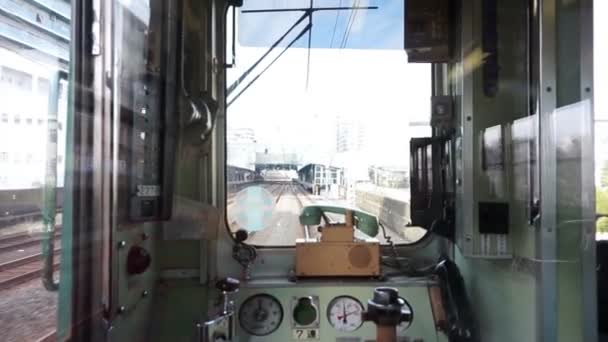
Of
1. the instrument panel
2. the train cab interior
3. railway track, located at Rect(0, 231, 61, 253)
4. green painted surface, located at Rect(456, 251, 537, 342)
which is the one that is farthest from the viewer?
the instrument panel

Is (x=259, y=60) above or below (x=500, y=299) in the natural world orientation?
above

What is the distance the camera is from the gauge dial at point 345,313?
1.99 metres

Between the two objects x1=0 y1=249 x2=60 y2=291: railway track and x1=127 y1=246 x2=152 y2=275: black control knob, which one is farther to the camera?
x1=127 y1=246 x2=152 y2=275: black control knob

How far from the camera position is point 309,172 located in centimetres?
221

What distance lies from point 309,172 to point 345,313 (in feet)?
2.27

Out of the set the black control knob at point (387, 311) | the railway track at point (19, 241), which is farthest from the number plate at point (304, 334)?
the railway track at point (19, 241)

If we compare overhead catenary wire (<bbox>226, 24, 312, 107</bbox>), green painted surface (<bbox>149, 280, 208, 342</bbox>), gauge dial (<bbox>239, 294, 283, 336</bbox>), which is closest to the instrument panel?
gauge dial (<bbox>239, 294, 283, 336</bbox>)

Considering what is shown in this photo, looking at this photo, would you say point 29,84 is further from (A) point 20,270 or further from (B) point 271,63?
(B) point 271,63

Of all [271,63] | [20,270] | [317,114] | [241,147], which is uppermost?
[271,63]

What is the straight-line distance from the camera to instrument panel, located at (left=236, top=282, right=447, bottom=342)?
1.99 meters

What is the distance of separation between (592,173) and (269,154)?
53.1 inches

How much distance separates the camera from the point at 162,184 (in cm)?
144

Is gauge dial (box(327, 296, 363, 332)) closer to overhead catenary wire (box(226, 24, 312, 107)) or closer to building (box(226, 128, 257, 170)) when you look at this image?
building (box(226, 128, 257, 170))

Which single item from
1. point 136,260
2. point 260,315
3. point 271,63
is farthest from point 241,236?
point 271,63
